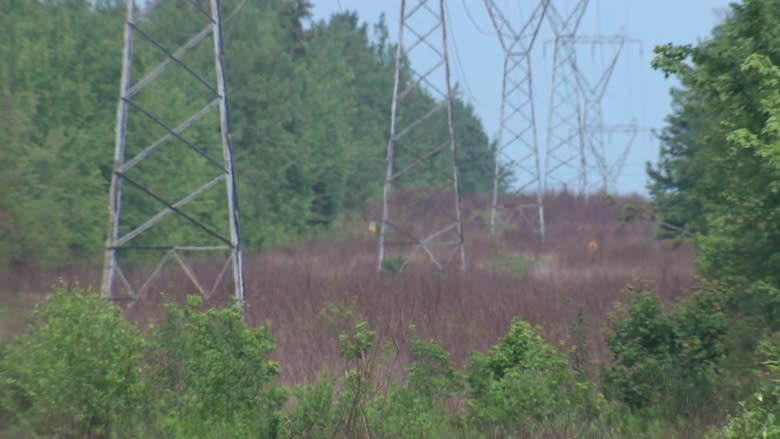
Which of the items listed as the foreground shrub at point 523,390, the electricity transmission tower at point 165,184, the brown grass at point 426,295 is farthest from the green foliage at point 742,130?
the electricity transmission tower at point 165,184

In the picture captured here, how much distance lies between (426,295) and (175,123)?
39.6 ft

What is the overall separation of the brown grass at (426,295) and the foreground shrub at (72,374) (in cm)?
47

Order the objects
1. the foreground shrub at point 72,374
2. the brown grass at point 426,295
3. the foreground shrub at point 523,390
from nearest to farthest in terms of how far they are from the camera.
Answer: the foreground shrub at point 72,374
the foreground shrub at point 523,390
the brown grass at point 426,295

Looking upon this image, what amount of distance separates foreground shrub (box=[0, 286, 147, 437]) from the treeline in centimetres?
59

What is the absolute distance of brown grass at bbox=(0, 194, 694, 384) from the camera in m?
12.0

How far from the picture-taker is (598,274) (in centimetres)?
2106

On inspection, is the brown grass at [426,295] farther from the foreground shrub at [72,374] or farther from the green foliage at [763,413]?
the green foliage at [763,413]

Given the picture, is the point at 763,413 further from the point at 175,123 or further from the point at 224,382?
the point at 175,123

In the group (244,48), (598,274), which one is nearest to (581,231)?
(244,48)

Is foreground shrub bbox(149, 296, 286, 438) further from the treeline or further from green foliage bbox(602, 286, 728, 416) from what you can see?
green foliage bbox(602, 286, 728, 416)

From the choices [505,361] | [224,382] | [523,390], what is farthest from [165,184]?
[523,390]

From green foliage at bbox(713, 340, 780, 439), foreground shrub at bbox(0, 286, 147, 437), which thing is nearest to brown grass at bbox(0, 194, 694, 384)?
foreground shrub at bbox(0, 286, 147, 437)

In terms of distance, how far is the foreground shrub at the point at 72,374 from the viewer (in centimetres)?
704

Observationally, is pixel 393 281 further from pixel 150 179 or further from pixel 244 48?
pixel 244 48
